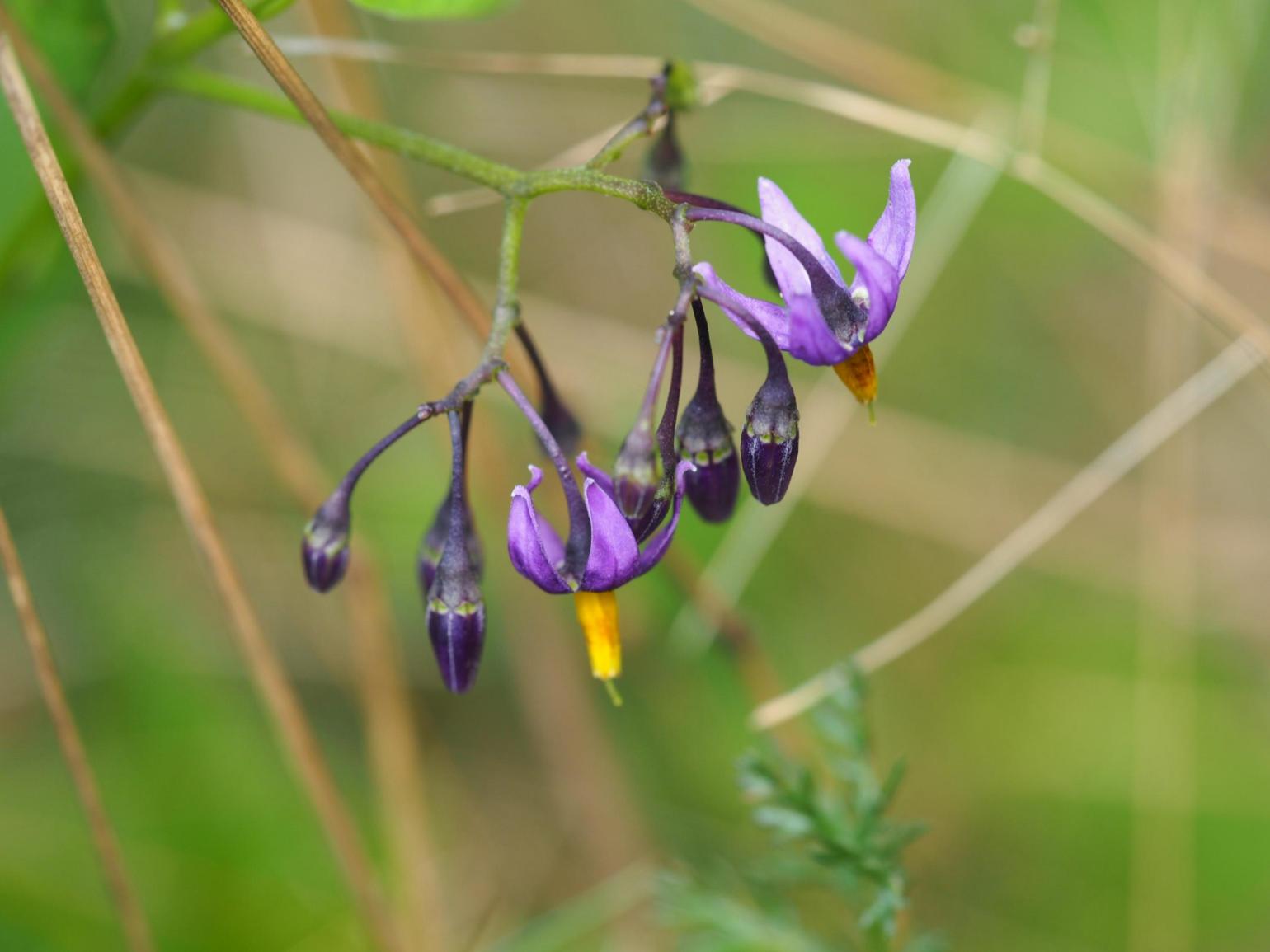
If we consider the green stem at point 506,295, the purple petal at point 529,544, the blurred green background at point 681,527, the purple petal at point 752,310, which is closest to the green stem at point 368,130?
the green stem at point 506,295

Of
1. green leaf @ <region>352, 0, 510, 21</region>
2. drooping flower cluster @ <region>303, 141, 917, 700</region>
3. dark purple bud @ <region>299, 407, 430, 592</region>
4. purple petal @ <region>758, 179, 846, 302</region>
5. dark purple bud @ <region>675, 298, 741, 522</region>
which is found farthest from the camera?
green leaf @ <region>352, 0, 510, 21</region>

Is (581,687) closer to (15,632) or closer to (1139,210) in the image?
(15,632)

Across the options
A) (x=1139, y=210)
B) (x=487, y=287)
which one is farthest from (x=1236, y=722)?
(x=487, y=287)

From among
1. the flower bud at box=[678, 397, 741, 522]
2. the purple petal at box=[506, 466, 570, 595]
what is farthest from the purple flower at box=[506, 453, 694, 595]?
the flower bud at box=[678, 397, 741, 522]

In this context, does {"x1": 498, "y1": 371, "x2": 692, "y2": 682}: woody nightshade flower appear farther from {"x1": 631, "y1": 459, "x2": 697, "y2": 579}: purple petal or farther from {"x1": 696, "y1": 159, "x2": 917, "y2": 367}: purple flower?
{"x1": 696, "y1": 159, "x2": 917, "y2": 367}: purple flower

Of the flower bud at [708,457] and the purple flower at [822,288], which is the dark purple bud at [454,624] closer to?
the flower bud at [708,457]

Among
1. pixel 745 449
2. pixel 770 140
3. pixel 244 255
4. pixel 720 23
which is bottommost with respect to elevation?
pixel 745 449

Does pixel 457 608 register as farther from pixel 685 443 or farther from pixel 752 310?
pixel 752 310
